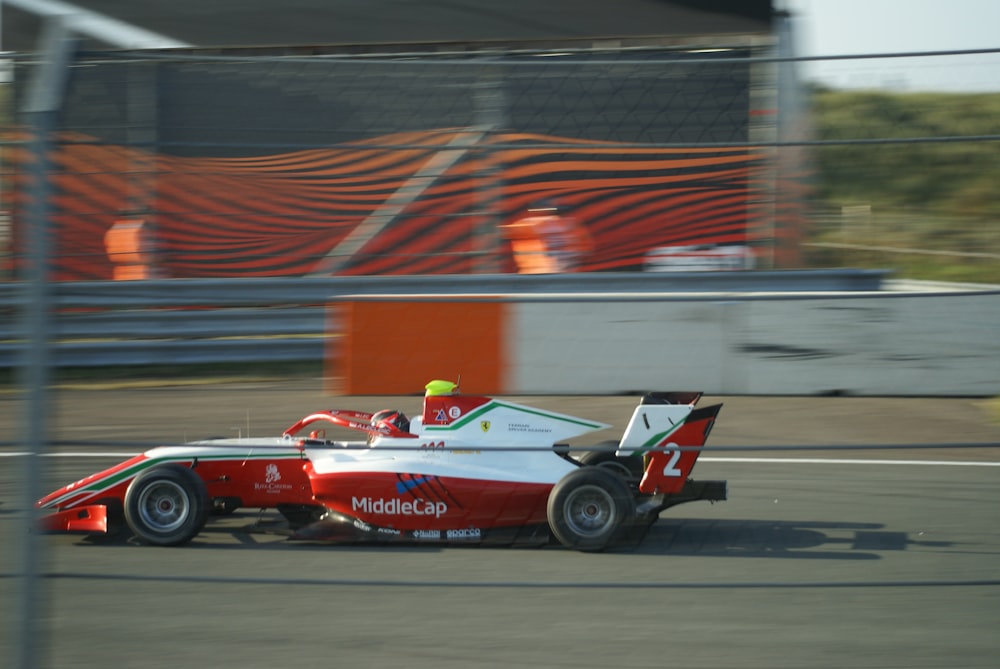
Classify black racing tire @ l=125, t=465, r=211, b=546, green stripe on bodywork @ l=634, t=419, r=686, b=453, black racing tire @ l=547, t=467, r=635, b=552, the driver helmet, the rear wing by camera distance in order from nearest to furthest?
the rear wing, green stripe on bodywork @ l=634, t=419, r=686, b=453, the driver helmet, black racing tire @ l=547, t=467, r=635, b=552, black racing tire @ l=125, t=465, r=211, b=546

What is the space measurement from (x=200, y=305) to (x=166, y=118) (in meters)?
0.43

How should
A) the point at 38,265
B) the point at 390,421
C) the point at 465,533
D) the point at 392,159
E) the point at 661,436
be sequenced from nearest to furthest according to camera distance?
the point at 38,265 < the point at 392,159 < the point at 661,436 < the point at 390,421 < the point at 465,533

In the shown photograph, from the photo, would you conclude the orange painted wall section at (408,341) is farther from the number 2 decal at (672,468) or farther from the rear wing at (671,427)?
the number 2 decal at (672,468)

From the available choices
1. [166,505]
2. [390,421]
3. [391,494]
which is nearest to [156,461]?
[166,505]

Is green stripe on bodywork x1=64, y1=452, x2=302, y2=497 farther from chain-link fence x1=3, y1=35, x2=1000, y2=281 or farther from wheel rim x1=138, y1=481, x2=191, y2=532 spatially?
chain-link fence x1=3, y1=35, x2=1000, y2=281

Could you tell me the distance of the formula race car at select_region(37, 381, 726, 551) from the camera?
4379mm

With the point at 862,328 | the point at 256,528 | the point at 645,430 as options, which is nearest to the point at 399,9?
the point at 256,528

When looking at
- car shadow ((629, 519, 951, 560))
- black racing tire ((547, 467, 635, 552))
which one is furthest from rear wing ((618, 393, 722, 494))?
black racing tire ((547, 467, 635, 552))

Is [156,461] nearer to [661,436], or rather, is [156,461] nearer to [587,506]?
[587,506]

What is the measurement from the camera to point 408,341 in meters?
2.23

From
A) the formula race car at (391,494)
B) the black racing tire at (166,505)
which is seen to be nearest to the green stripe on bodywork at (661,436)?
the formula race car at (391,494)

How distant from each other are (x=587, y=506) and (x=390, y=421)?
3.25ft

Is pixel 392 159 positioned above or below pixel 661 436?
above

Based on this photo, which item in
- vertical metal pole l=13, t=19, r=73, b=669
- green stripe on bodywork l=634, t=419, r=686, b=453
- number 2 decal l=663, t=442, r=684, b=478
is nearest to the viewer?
vertical metal pole l=13, t=19, r=73, b=669
